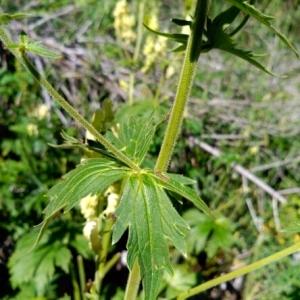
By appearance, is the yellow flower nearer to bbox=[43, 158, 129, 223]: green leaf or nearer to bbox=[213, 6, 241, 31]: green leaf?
bbox=[43, 158, 129, 223]: green leaf

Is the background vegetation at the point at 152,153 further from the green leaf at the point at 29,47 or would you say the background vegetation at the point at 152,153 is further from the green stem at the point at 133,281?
the green leaf at the point at 29,47

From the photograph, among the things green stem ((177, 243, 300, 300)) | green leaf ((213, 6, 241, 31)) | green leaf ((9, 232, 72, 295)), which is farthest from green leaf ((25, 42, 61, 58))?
green leaf ((9, 232, 72, 295))

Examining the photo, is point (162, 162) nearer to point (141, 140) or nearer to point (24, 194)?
point (141, 140)

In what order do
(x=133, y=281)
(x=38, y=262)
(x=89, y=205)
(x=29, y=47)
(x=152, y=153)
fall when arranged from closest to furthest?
1. (x=29, y=47)
2. (x=133, y=281)
3. (x=89, y=205)
4. (x=38, y=262)
5. (x=152, y=153)

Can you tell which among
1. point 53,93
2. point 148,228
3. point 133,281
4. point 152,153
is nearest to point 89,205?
point 133,281

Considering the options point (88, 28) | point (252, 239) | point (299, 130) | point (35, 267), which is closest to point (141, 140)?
point (35, 267)

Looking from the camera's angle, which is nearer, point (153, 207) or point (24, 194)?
point (153, 207)

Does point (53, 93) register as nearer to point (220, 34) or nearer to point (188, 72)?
point (188, 72)
